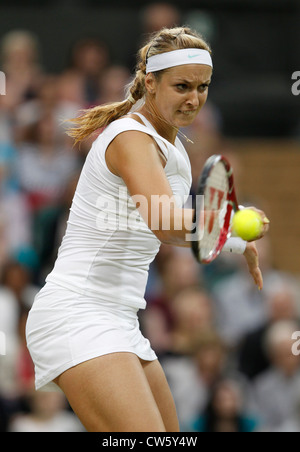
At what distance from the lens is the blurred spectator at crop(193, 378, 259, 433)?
6.03 m

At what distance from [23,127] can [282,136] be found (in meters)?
3.10

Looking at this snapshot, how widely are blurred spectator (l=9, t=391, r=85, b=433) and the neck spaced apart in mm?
2647

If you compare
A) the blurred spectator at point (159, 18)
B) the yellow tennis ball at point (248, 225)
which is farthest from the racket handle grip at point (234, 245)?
the blurred spectator at point (159, 18)

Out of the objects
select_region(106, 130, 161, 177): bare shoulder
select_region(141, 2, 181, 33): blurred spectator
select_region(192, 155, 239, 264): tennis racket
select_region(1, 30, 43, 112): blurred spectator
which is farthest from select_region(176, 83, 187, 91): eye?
select_region(141, 2, 181, 33): blurred spectator

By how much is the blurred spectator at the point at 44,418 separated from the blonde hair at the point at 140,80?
2550 millimetres

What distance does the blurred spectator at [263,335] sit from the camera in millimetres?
6676

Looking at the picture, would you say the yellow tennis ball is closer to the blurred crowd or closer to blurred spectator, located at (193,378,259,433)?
the blurred crowd

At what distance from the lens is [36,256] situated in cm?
684

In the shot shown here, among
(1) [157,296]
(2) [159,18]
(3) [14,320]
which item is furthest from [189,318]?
(2) [159,18]

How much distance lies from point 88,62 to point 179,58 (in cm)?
481

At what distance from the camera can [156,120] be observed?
3414 millimetres

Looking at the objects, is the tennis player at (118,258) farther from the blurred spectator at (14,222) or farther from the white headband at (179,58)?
the blurred spectator at (14,222)

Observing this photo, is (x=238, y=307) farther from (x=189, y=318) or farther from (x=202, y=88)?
(x=202, y=88)
